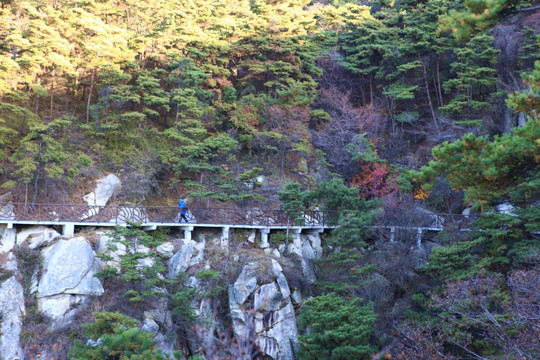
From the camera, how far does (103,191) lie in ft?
59.0

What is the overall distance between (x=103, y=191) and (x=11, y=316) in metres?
6.04

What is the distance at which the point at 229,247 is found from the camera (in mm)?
17031

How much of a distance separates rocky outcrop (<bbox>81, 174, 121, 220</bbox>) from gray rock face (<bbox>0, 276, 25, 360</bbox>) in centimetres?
409

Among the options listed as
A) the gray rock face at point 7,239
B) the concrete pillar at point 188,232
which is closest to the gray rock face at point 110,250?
the concrete pillar at point 188,232

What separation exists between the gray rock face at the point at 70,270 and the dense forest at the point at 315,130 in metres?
2.86

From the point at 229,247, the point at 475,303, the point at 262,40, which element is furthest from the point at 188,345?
the point at 262,40

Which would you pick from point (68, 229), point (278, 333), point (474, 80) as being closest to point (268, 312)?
point (278, 333)

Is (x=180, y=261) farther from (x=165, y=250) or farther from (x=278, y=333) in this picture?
(x=278, y=333)

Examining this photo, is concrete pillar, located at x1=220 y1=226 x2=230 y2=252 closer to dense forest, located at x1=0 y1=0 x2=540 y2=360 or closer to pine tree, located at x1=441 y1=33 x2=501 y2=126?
dense forest, located at x1=0 y1=0 x2=540 y2=360

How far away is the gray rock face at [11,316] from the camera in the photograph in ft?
42.1

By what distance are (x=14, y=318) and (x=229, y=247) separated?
7.27 meters

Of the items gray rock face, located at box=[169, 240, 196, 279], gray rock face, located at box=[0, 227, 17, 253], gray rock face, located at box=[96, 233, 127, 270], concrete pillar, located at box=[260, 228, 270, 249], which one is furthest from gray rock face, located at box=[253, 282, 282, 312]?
gray rock face, located at box=[0, 227, 17, 253]

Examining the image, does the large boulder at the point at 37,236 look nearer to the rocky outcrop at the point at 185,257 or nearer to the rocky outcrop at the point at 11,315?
the rocky outcrop at the point at 11,315

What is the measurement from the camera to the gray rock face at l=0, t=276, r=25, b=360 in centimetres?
1284
